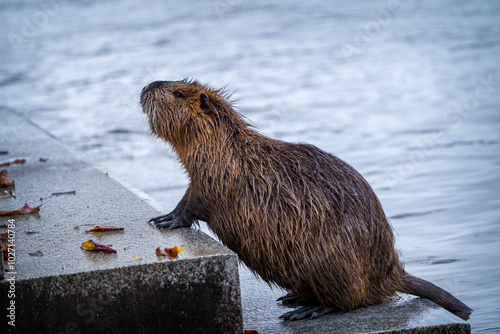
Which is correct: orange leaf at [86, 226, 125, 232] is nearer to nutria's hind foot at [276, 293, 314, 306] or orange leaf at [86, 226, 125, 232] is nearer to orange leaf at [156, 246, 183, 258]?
orange leaf at [156, 246, 183, 258]

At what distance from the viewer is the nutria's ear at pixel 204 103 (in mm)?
2719

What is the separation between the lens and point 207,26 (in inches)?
673

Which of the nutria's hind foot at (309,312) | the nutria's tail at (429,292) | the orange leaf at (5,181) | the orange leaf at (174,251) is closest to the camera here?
the orange leaf at (174,251)

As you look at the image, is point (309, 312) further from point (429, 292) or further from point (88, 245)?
point (88, 245)

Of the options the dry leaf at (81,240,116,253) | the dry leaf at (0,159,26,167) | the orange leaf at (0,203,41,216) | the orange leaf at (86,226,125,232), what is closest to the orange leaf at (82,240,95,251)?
the dry leaf at (81,240,116,253)

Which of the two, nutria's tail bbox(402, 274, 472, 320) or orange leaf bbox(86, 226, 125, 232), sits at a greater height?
orange leaf bbox(86, 226, 125, 232)

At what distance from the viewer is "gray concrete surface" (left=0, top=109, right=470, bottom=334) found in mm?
2105

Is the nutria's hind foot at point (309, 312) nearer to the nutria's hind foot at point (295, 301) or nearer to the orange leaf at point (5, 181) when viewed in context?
the nutria's hind foot at point (295, 301)

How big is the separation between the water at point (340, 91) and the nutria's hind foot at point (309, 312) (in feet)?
2.30

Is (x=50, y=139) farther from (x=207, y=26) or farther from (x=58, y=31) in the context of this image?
(x=58, y=31)

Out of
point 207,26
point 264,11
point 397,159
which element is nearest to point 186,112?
point 397,159

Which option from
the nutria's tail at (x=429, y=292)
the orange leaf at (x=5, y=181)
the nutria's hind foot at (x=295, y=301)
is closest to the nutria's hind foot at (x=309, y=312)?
the nutria's hind foot at (x=295, y=301)

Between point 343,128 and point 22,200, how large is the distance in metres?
4.48

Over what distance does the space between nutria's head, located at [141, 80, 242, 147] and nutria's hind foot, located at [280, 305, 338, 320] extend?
0.73 meters
